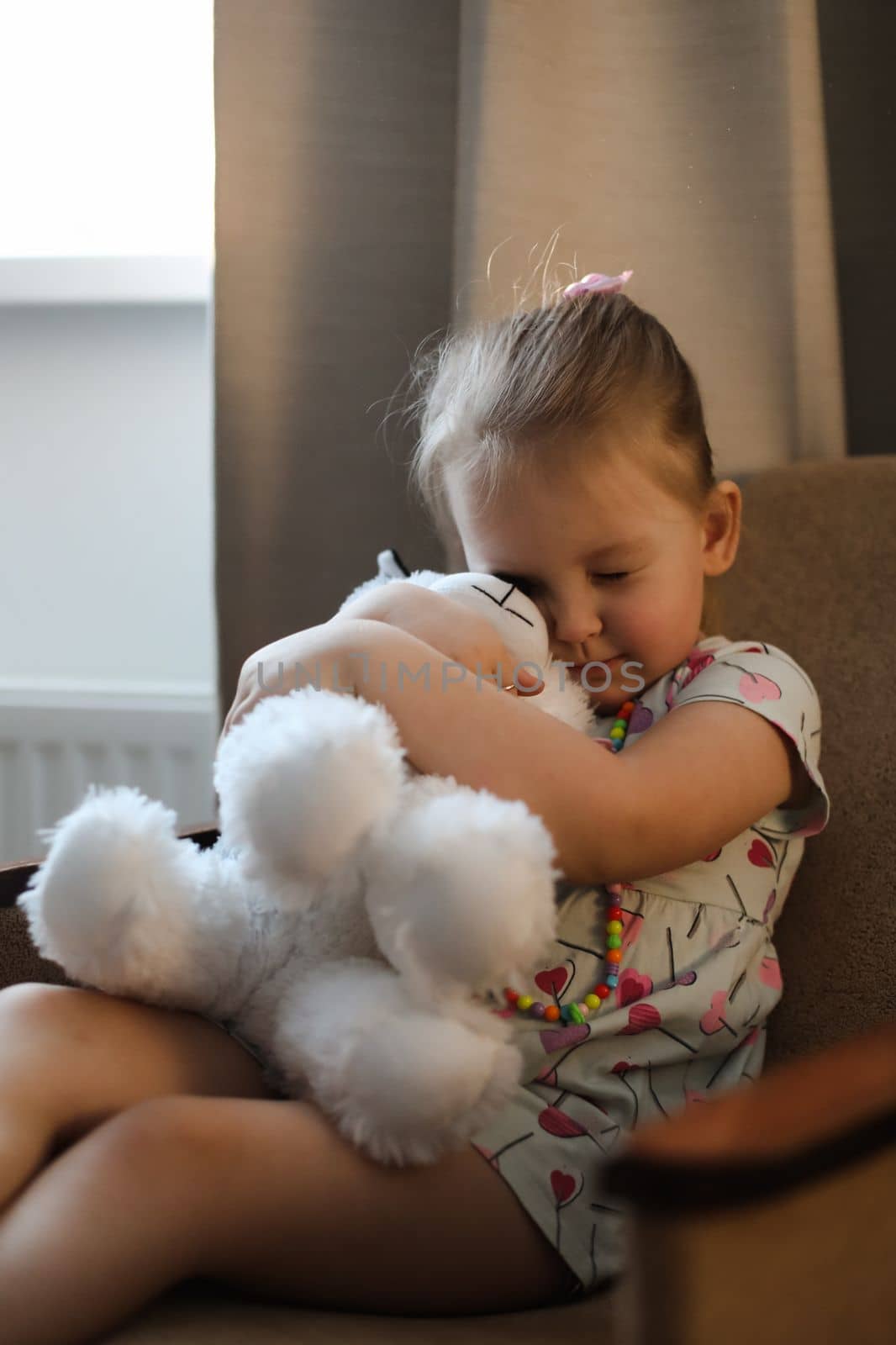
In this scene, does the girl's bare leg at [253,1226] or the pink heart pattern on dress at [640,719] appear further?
the pink heart pattern on dress at [640,719]

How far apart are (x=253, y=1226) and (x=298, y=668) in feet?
1.09

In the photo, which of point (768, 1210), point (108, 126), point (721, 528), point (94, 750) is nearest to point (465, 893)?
point (768, 1210)

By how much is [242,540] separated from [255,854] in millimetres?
767

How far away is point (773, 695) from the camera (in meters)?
0.89

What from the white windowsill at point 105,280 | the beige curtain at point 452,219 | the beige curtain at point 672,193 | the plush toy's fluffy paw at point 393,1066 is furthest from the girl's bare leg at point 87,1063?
the white windowsill at point 105,280

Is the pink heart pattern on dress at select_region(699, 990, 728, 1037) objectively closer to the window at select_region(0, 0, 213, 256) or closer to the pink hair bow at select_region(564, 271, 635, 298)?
the pink hair bow at select_region(564, 271, 635, 298)

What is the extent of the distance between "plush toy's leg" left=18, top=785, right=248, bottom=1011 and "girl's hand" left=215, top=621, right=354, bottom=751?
0.09 metres

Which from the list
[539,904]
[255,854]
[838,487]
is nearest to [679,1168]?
[539,904]

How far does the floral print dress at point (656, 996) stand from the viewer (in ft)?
2.45

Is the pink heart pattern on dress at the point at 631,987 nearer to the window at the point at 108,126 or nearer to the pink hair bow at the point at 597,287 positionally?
the pink hair bow at the point at 597,287

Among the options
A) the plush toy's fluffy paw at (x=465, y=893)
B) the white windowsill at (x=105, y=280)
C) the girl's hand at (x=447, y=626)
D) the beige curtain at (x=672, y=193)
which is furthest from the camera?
the white windowsill at (x=105, y=280)

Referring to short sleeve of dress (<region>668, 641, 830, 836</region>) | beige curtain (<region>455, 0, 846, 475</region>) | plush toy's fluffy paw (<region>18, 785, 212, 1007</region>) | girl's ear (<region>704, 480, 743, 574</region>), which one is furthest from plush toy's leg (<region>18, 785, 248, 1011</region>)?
beige curtain (<region>455, 0, 846, 475</region>)

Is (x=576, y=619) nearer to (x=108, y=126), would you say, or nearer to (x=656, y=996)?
(x=656, y=996)

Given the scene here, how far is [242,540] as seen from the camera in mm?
1367
